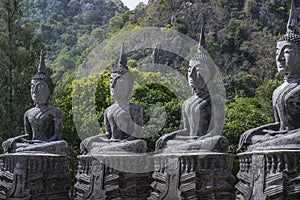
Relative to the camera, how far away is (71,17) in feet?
295

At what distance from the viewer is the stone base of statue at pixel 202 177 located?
996 centimetres

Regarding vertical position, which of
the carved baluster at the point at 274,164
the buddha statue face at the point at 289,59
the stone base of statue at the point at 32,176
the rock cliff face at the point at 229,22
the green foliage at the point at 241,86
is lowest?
the stone base of statue at the point at 32,176

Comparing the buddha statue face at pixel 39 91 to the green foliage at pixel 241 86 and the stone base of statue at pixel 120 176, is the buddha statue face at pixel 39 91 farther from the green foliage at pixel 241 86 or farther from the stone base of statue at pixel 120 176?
the green foliage at pixel 241 86

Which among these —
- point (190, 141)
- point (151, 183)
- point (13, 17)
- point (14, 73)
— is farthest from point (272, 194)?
point (13, 17)

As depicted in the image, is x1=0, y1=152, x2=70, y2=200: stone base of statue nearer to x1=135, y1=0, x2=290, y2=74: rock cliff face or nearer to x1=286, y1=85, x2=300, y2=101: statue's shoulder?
x1=286, y1=85, x2=300, y2=101: statue's shoulder

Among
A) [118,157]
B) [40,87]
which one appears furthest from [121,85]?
[40,87]

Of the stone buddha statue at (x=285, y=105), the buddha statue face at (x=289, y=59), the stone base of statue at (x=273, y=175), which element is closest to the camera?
the stone base of statue at (x=273, y=175)

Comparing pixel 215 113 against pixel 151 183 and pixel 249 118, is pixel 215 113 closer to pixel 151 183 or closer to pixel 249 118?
pixel 151 183

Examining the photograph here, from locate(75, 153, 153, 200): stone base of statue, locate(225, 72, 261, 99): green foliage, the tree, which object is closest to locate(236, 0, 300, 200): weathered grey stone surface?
locate(75, 153, 153, 200): stone base of statue

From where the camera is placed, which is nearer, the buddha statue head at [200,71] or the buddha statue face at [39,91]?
the buddha statue head at [200,71]

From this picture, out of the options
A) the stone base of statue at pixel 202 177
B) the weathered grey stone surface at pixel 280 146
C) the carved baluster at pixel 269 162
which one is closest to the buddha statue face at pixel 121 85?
the stone base of statue at pixel 202 177

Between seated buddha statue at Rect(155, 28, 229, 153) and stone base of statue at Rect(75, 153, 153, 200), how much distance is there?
535mm

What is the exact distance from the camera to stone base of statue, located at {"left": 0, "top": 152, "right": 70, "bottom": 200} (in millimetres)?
12117

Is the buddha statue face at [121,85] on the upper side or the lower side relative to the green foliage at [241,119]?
upper
